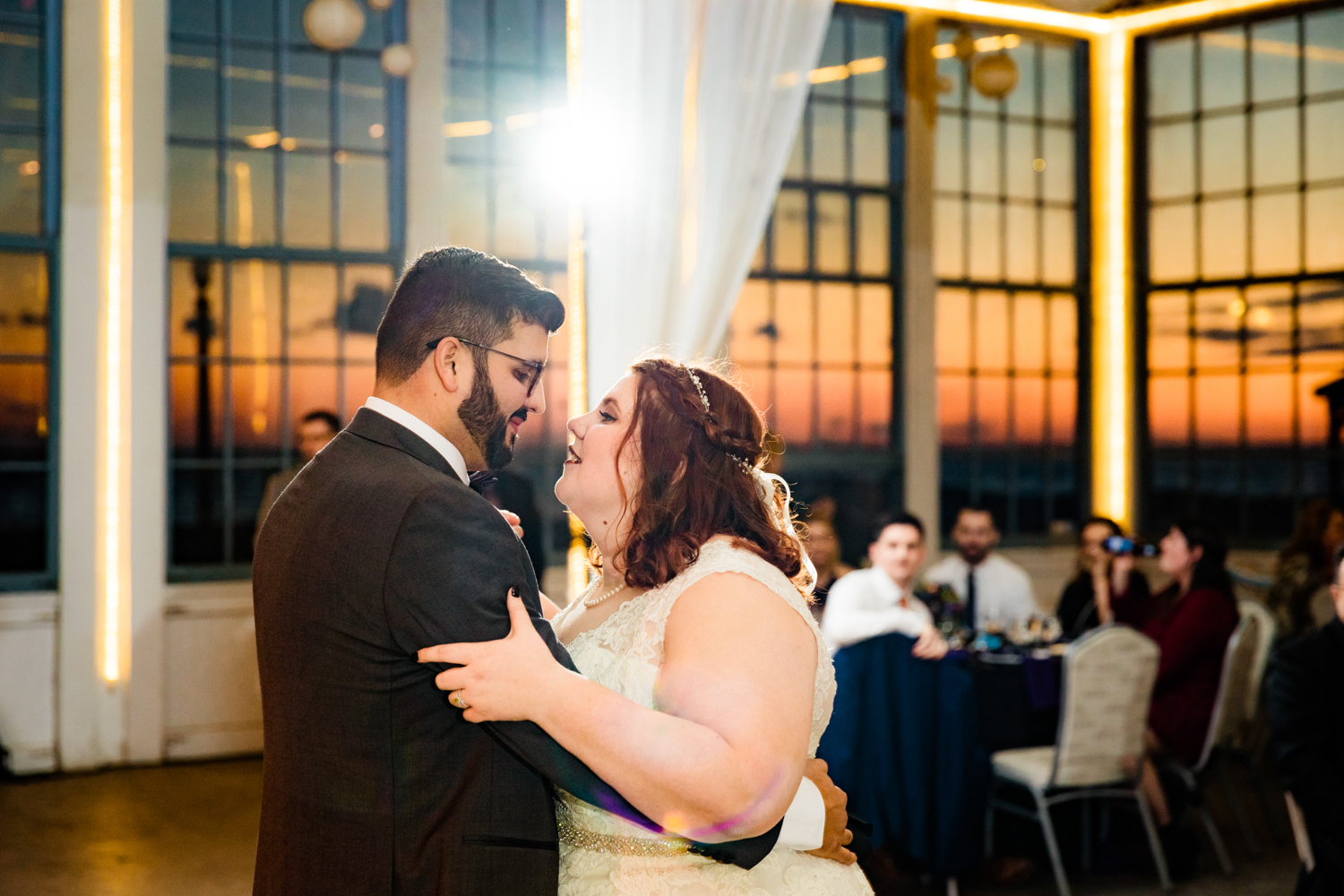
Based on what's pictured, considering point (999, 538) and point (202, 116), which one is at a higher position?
point (202, 116)

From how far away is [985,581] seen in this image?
5.89 metres

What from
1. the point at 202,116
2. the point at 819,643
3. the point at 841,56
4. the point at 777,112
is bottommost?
the point at 819,643

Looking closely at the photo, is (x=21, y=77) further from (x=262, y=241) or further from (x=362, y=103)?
(x=362, y=103)

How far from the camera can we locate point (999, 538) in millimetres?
7551

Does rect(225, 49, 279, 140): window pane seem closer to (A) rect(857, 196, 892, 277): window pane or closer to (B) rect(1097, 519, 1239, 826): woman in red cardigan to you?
(A) rect(857, 196, 892, 277): window pane

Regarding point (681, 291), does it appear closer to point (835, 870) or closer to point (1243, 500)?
point (835, 870)

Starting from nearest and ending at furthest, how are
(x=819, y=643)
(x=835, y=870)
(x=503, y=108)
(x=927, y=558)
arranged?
1. (x=819, y=643)
2. (x=835, y=870)
3. (x=503, y=108)
4. (x=927, y=558)

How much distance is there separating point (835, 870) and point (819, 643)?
39 centimetres

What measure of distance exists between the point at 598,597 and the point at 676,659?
1.40ft

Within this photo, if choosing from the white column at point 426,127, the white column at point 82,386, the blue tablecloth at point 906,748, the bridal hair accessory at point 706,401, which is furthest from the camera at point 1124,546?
the white column at point 82,386

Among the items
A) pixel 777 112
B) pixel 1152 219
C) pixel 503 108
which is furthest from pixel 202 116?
pixel 1152 219

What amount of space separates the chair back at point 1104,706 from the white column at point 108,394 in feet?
14.0

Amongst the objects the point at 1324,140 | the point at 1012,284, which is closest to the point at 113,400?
the point at 1012,284

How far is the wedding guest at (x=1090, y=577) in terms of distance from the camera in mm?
5658
